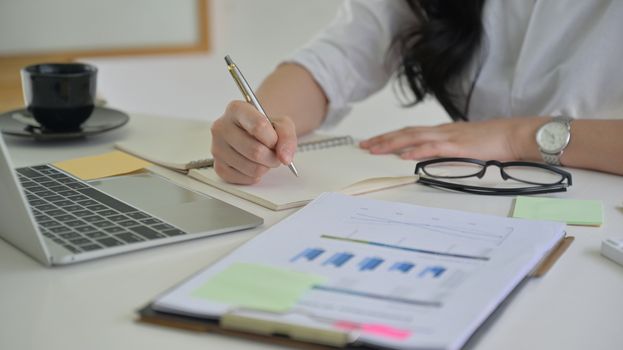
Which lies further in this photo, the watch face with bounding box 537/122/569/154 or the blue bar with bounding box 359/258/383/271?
the watch face with bounding box 537/122/569/154

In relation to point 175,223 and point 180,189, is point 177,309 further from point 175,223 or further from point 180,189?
point 180,189

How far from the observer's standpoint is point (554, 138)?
1.05m

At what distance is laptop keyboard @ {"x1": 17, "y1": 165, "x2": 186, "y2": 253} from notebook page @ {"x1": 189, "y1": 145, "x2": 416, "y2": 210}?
0.45 feet

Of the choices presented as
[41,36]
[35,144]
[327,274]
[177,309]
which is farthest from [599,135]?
[41,36]

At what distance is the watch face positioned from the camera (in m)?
1.04

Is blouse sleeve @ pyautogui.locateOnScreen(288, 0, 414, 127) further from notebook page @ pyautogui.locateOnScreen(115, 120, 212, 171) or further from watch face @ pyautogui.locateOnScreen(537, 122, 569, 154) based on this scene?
watch face @ pyautogui.locateOnScreen(537, 122, 569, 154)

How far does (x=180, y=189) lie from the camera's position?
91 centimetres

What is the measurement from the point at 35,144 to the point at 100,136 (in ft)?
0.33

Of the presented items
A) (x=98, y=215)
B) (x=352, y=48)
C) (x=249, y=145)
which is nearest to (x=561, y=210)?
(x=249, y=145)

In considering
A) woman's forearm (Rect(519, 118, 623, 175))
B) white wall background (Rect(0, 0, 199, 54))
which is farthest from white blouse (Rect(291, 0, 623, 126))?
white wall background (Rect(0, 0, 199, 54))

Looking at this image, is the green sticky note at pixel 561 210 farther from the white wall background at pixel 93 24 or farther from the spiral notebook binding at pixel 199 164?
the white wall background at pixel 93 24

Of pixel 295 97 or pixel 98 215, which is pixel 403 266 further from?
pixel 295 97

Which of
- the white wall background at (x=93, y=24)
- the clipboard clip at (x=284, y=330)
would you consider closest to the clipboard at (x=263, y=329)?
the clipboard clip at (x=284, y=330)

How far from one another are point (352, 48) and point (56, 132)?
0.54m
